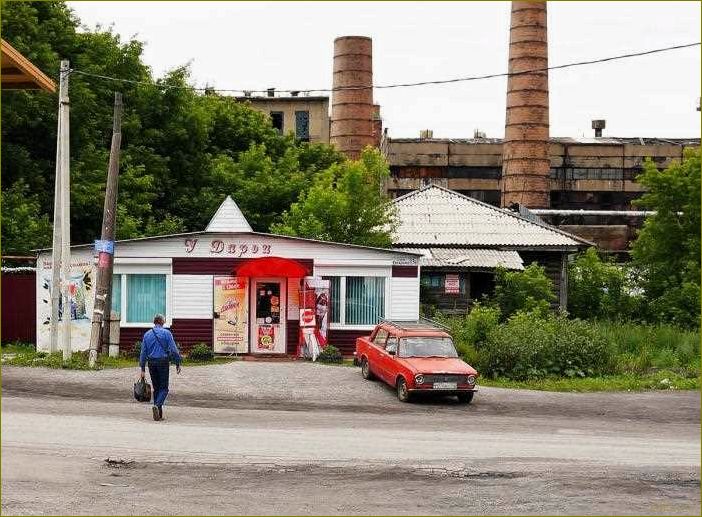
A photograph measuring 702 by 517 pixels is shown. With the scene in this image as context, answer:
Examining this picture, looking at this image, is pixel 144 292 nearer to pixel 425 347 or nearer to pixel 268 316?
pixel 268 316

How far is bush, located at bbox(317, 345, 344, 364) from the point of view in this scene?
25.3 meters

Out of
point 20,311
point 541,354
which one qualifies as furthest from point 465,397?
point 20,311

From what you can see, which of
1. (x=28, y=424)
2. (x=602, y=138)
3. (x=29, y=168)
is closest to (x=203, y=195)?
(x=29, y=168)

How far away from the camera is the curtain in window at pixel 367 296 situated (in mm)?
26359

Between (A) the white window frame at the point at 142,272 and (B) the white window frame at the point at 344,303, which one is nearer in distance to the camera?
(A) the white window frame at the point at 142,272

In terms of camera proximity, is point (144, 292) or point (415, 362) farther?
point (144, 292)

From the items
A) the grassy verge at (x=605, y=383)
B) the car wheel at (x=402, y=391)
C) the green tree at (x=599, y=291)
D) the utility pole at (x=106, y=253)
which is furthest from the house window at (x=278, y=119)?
the car wheel at (x=402, y=391)

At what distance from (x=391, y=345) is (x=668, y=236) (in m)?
19.3

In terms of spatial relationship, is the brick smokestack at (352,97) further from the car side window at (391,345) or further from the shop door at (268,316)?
the car side window at (391,345)

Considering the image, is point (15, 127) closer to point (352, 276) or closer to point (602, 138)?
point (352, 276)

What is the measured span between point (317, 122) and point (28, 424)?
67.3 meters

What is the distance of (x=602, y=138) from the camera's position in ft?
272

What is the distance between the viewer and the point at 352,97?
211ft

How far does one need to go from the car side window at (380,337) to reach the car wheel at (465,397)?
252 centimetres
